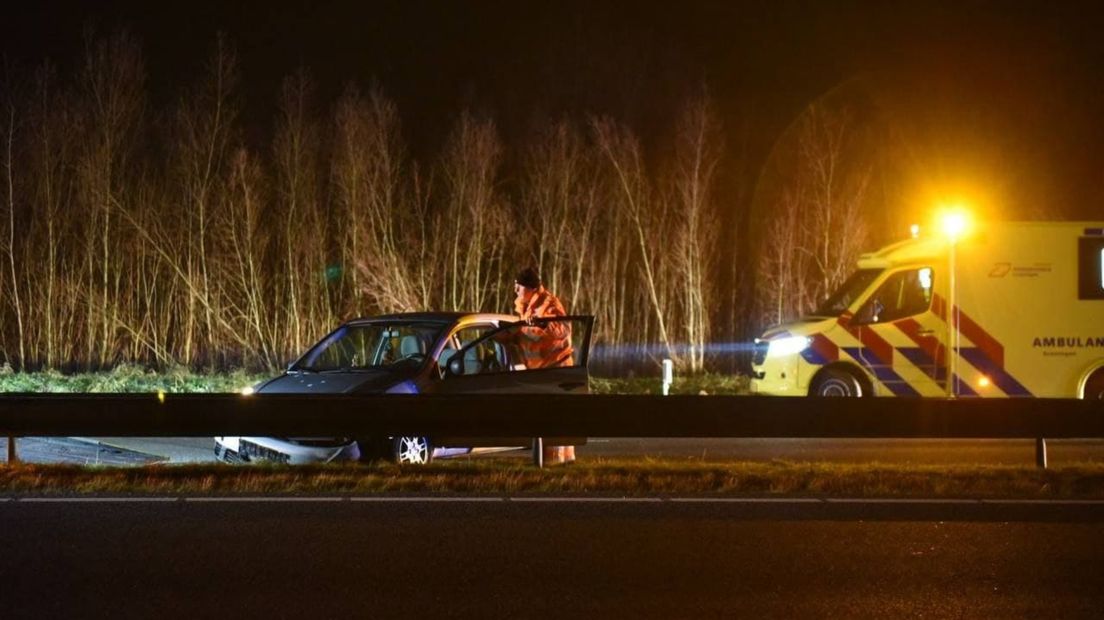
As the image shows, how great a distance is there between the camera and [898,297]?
16484mm

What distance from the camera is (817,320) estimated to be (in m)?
16.8

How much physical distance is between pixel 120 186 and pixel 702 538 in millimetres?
22450

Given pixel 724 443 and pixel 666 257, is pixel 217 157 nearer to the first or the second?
pixel 666 257

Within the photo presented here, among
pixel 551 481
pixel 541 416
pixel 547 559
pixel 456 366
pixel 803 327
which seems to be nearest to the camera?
pixel 547 559

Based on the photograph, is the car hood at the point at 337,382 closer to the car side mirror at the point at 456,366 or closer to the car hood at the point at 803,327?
the car side mirror at the point at 456,366

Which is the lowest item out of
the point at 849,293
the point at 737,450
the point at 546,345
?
the point at 737,450

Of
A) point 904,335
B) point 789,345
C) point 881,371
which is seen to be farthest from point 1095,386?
point 789,345

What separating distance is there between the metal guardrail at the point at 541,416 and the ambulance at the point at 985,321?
213 inches

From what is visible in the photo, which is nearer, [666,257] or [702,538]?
[702,538]

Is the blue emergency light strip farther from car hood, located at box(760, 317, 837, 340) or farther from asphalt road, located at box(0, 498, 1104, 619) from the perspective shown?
Result: asphalt road, located at box(0, 498, 1104, 619)

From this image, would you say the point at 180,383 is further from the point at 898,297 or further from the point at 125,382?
the point at 898,297

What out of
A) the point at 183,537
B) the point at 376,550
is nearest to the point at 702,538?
the point at 376,550

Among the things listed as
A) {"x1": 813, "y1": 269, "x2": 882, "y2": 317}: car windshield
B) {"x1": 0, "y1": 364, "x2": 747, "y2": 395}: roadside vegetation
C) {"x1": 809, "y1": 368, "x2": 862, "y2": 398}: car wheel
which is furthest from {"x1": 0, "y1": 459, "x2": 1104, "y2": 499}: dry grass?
{"x1": 0, "y1": 364, "x2": 747, "y2": 395}: roadside vegetation

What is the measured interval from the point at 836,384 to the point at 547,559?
10.3 m
